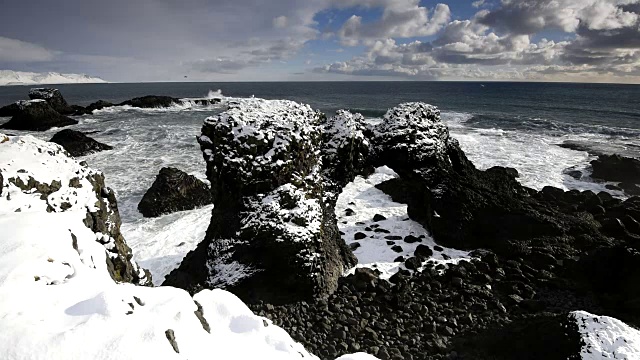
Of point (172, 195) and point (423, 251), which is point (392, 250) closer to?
point (423, 251)

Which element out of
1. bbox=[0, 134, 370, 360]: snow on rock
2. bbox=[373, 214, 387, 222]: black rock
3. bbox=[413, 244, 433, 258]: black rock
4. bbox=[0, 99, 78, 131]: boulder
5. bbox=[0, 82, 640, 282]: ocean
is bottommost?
bbox=[413, 244, 433, 258]: black rock

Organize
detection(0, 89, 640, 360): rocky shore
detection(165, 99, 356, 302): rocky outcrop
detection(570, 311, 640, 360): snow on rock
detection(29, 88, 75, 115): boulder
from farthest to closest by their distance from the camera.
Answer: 1. detection(29, 88, 75, 115): boulder
2. detection(165, 99, 356, 302): rocky outcrop
3. detection(0, 89, 640, 360): rocky shore
4. detection(570, 311, 640, 360): snow on rock

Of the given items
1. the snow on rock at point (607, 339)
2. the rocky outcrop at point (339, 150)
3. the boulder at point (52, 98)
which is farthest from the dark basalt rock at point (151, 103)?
the snow on rock at point (607, 339)

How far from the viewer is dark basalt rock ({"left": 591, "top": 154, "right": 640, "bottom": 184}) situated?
2577 cm

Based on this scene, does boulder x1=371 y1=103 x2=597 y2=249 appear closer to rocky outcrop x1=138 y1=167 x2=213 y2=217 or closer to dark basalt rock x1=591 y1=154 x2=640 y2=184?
rocky outcrop x1=138 y1=167 x2=213 y2=217

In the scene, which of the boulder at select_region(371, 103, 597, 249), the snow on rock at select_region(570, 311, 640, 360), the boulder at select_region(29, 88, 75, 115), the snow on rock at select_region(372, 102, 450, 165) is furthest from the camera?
the boulder at select_region(29, 88, 75, 115)

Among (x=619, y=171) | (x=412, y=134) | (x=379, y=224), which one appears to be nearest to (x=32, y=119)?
(x=379, y=224)

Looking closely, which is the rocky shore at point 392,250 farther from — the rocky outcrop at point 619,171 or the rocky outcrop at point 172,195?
the rocky outcrop at point 619,171

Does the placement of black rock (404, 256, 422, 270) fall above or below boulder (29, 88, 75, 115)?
below

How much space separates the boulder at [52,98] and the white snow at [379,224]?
58.3 metres

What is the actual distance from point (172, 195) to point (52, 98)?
54398mm

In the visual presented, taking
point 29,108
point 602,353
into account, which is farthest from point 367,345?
point 29,108

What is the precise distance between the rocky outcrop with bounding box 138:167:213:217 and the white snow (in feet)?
29.7

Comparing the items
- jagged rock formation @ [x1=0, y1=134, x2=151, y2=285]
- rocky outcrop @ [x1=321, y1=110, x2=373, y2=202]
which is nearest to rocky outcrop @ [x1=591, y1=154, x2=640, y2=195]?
rocky outcrop @ [x1=321, y1=110, x2=373, y2=202]
